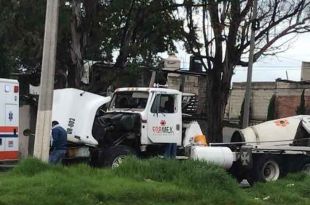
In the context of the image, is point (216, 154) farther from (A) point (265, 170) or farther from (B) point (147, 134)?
(A) point (265, 170)

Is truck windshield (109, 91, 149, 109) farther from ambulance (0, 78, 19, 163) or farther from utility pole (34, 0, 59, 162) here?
utility pole (34, 0, 59, 162)

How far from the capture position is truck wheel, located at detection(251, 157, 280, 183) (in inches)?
706

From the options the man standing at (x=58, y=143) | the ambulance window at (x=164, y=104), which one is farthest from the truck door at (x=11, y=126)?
the ambulance window at (x=164, y=104)

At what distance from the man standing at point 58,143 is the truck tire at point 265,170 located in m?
5.61

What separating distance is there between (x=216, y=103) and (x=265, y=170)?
30.4 ft

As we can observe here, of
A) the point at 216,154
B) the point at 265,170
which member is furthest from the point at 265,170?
the point at 216,154

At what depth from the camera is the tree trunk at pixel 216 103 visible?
88.3 feet

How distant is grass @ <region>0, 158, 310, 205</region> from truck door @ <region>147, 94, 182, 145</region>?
166 inches

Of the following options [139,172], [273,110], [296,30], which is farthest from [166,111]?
[273,110]

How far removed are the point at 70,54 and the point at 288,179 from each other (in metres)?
9.68

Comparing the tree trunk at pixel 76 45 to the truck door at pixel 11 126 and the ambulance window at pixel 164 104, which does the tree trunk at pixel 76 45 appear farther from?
the ambulance window at pixel 164 104

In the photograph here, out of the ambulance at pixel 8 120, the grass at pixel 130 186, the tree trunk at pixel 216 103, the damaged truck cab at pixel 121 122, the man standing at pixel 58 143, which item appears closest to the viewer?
the grass at pixel 130 186

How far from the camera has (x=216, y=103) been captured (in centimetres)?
2745

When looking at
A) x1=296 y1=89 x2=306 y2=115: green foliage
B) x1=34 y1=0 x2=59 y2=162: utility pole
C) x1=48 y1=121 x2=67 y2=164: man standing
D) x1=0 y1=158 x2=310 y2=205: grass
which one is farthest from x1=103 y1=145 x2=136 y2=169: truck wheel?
x1=296 y1=89 x2=306 y2=115: green foliage
